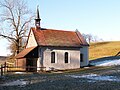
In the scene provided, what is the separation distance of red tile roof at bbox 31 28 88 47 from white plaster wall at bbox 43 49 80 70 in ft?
3.92

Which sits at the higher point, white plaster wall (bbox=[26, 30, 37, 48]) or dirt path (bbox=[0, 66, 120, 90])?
white plaster wall (bbox=[26, 30, 37, 48])

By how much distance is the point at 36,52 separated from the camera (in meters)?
44.9

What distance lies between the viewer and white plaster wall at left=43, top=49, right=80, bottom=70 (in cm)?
4484

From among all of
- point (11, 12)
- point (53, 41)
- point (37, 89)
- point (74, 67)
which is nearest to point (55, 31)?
point (53, 41)

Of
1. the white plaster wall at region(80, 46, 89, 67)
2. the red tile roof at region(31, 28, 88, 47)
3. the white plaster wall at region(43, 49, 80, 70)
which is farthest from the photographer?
the white plaster wall at region(80, 46, 89, 67)

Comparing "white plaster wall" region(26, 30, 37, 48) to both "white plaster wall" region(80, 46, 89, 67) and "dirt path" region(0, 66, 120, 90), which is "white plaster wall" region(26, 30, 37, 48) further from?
"dirt path" region(0, 66, 120, 90)

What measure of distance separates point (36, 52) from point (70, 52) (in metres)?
6.07

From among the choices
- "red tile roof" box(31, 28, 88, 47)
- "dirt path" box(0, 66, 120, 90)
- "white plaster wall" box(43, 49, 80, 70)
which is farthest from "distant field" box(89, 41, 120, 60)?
"dirt path" box(0, 66, 120, 90)

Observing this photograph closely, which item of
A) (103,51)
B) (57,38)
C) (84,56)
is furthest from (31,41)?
(103,51)

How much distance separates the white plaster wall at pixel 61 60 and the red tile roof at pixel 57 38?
1.19 m

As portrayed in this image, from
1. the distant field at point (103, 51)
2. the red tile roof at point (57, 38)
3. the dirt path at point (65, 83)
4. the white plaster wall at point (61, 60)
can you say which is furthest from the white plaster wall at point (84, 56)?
the dirt path at point (65, 83)

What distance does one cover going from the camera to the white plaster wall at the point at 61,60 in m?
44.8

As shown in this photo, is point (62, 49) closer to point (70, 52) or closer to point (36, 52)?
point (70, 52)

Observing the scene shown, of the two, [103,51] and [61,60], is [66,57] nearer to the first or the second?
[61,60]
